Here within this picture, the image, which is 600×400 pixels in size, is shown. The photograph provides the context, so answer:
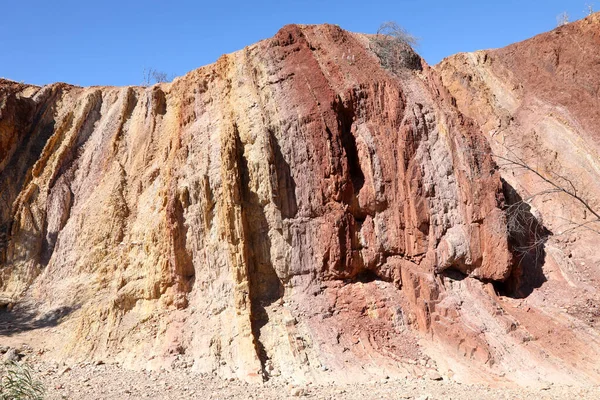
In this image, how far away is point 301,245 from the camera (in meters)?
12.5

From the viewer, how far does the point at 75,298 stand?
14.0 metres

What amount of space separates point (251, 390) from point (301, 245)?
366 cm

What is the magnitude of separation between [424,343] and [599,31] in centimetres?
1424

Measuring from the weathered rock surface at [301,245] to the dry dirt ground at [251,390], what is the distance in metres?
0.48

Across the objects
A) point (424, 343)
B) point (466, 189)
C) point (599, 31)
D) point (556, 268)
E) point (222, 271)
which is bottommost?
point (424, 343)

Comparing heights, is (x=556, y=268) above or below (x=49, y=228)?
below

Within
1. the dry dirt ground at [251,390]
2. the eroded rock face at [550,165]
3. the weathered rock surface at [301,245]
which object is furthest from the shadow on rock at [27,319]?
the eroded rock face at [550,165]

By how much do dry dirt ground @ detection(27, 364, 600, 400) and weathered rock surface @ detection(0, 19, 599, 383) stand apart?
477 millimetres

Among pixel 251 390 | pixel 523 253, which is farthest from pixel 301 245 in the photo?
pixel 523 253

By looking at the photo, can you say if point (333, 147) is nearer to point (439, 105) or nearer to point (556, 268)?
point (439, 105)

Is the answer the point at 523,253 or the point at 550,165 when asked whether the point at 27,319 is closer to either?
the point at 523,253

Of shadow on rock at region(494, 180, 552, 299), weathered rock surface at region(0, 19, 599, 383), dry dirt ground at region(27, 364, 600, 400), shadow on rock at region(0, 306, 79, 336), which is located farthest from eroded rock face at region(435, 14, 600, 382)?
shadow on rock at region(0, 306, 79, 336)

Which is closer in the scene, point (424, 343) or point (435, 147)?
point (424, 343)

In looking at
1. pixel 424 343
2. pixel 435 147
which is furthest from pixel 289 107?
pixel 424 343
